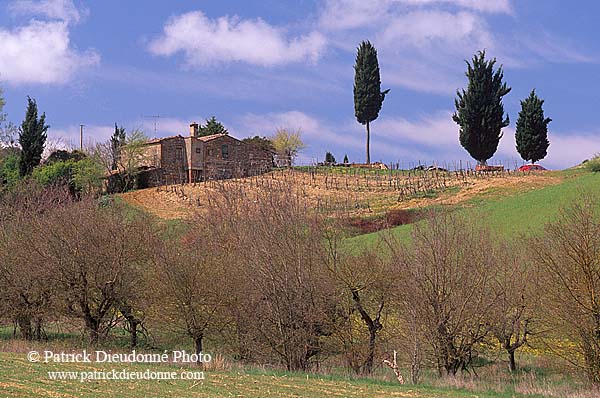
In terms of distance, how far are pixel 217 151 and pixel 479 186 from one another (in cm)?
3287

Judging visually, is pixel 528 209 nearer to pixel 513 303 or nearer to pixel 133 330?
pixel 513 303

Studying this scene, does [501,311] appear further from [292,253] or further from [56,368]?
[56,368]

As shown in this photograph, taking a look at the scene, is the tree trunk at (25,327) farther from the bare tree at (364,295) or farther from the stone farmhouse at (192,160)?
the stone farmhouse at (192,160)

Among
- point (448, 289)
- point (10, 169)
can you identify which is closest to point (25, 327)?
point (448, 289)

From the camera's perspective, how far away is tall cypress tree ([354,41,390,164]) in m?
85.6

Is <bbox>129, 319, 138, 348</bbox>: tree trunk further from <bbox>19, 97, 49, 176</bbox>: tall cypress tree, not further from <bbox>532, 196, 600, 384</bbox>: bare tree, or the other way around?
<bbox>19, 97, 49, 176</bbox>: tall cypress tree

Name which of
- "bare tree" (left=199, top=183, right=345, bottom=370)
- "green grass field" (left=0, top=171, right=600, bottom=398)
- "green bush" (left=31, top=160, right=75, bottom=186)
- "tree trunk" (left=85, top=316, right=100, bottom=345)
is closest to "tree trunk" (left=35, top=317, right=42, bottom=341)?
"tree trunk" (left=85, top=316, right=100, bottom=345)

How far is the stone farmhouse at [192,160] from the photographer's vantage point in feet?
257

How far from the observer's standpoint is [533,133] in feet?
263

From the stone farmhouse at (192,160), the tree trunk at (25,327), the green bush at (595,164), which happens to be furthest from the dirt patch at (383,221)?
the stone farmhouse at (192,160)

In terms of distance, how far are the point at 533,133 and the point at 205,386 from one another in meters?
73.0

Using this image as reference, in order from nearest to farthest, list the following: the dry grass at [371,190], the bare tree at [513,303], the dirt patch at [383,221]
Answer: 1. the bare tree at [513,303]
2. the dirt patch at [383,221]
3. the dry grass at [371,190]

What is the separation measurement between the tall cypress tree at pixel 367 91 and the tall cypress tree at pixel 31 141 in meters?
37.7

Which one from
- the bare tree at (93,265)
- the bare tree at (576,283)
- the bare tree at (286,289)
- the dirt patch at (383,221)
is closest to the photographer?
the bare tree at (576,283)
